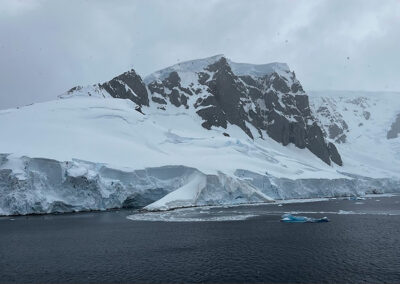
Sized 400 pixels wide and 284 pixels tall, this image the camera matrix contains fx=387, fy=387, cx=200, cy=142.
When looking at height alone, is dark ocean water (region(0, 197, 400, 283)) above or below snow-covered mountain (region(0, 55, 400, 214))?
below

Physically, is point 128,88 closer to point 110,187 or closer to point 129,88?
point 129,88

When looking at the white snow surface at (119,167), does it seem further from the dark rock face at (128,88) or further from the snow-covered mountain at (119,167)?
the dark rock face at (128,88)

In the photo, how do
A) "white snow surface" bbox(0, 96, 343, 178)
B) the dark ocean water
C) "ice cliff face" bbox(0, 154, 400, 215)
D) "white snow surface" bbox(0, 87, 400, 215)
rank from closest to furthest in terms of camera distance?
the dark ocean water, "ice cliff face" bbox(0, 154, 400, 215), "white snow surface" bbox(0, 87, 400, 215), "white snow surface" bbox(0, 96, 343, 178)

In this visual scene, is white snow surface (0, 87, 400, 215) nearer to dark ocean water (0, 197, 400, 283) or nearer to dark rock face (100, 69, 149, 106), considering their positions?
dark ocean water (0, 197, 400, 283)

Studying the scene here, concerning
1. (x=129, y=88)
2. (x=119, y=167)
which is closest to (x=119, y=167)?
(x=119, y=167)

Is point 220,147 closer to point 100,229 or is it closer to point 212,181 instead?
point 212,181

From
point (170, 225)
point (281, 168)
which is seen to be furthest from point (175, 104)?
point (170, 225)

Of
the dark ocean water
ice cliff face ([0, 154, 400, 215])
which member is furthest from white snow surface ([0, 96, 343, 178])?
the dark ocean water

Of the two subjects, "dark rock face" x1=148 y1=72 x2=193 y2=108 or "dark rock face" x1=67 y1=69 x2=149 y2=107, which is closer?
"dark rock face" x1=67 y1=69 x2=149 y2=107
